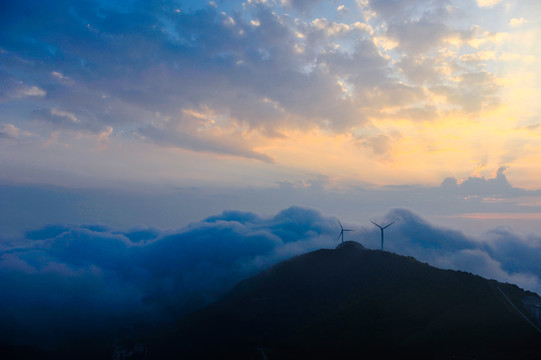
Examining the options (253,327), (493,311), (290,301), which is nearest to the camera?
(493,311)

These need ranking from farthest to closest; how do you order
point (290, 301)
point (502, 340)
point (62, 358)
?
point (62, 358) < point (290, 301) < point (502, 340)

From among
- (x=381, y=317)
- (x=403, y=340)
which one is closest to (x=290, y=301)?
(x=381, y=317)

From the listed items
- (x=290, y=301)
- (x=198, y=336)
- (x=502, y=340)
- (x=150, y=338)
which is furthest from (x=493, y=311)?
(x=150, y=338)

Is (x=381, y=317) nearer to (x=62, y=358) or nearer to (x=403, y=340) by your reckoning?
(x=403, y=340)

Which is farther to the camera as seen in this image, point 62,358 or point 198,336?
point 62,358

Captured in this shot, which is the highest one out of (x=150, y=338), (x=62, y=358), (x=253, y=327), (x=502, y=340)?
(x=502, y=340)

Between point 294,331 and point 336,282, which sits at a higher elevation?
point 336,282

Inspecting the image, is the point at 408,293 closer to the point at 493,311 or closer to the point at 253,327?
the point at 493,311
